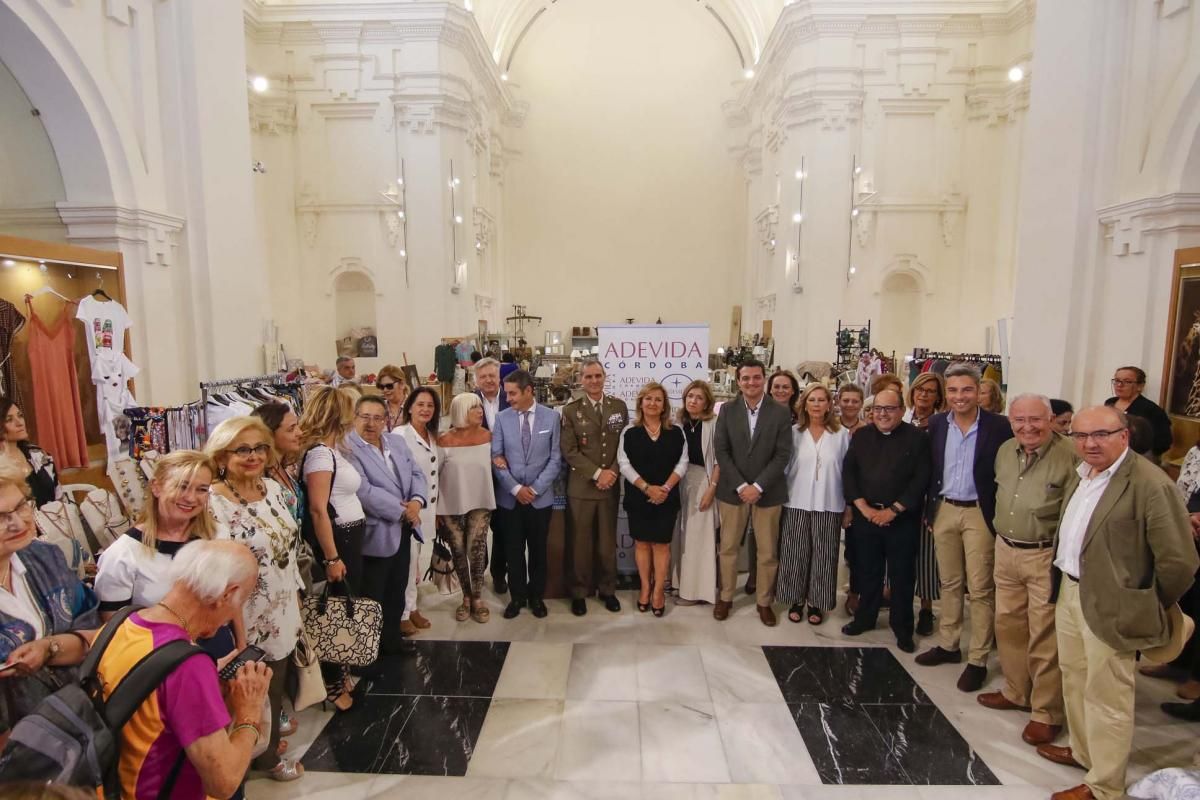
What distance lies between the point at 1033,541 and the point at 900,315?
503 inches

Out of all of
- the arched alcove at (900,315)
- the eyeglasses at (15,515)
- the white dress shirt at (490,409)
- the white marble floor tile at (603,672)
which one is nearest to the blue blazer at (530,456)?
the white dress shirt at (490,409)

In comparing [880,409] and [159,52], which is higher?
[159,52]

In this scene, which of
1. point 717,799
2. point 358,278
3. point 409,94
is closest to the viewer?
point 717,799

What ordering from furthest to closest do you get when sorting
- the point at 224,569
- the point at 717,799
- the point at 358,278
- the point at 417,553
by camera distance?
the point at 358,278
the point at 417,553
the point at 717,799
the point at 224,569

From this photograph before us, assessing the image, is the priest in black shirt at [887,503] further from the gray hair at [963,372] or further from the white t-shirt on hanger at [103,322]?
the white t-shirt on hanger at [103,322]

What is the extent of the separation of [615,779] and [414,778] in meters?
0.95

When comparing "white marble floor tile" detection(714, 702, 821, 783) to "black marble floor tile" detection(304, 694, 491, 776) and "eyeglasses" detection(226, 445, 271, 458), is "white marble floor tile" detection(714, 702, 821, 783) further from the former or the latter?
"eyeglasses" detection(226, 445, 271, 458)

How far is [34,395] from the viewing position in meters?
3.95

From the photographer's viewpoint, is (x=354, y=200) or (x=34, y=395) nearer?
(x=34, y=395)

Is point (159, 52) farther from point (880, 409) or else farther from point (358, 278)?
point (358, 278)

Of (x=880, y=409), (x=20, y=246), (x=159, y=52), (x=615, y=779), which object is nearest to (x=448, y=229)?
(x=159, y=52)

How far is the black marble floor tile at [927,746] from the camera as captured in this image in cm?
297

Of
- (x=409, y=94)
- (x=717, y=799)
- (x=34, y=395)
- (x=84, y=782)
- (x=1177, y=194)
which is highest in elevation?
(x=409, y=94)

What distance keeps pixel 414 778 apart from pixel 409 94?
14.2 metres
